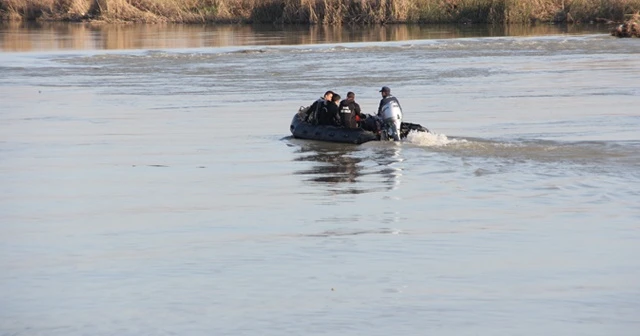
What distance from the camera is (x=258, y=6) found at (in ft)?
195

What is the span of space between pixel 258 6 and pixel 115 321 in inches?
1960

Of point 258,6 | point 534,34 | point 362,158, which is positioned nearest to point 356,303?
point 362,158

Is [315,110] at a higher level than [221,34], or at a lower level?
lower

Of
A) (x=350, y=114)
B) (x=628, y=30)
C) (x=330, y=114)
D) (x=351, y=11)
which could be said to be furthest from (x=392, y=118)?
(x=351, y=11)

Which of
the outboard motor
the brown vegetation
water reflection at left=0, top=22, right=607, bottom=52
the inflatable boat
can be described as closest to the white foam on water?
the inflatable boat

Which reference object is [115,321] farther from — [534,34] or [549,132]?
[534,34]

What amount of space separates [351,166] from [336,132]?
267 cm

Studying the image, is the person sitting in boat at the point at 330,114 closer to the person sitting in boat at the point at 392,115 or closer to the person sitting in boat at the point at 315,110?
the person sitting in boat at the point at 315,110

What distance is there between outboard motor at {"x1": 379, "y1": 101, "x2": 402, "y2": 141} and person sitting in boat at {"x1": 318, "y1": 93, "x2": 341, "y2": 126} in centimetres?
121

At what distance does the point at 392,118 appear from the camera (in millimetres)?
21578

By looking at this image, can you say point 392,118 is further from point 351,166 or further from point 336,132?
point 351,166

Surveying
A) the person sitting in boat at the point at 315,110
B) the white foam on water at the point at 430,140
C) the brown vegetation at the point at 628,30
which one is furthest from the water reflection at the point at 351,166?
the brown vegetation at the point at 628,30

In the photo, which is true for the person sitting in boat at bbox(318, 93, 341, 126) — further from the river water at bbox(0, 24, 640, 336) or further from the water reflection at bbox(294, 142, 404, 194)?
the river water at bbox(0, 24, 640, 336)

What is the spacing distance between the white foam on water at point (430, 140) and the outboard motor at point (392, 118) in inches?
10.8
